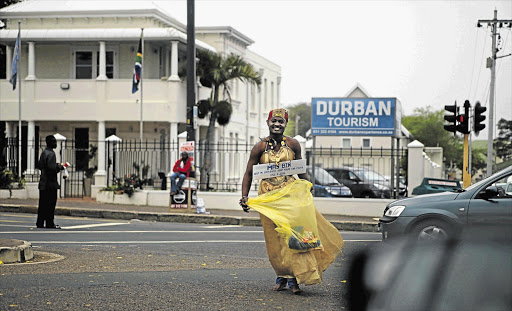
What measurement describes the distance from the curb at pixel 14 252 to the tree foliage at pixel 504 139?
115729 millimetres

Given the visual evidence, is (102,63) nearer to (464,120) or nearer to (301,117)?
(464,120)

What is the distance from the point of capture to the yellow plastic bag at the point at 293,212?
7.65 metres

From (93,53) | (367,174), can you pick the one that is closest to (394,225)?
(367,174)

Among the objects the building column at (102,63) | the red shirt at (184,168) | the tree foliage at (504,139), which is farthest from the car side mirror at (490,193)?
the tree foliage at (504,139)

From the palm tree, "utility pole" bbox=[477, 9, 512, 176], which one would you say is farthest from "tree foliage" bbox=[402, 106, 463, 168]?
the palm tree

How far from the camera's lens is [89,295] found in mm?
7613

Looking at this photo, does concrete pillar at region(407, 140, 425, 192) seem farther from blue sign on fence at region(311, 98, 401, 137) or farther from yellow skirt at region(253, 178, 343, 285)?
yellow skirt at region(253, 178, 343, 285)

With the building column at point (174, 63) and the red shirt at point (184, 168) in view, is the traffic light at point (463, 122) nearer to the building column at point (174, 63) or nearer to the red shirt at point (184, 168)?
the red shirt at point (184, 168)

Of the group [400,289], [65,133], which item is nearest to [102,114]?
[65,133]

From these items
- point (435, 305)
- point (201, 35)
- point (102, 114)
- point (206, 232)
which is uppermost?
point (201, 35)

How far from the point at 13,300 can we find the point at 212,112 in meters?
26.1

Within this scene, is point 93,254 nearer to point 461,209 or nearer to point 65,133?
point 461,209

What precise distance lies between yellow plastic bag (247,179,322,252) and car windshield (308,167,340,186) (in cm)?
1580

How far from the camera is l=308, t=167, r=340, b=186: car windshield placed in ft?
78.0
